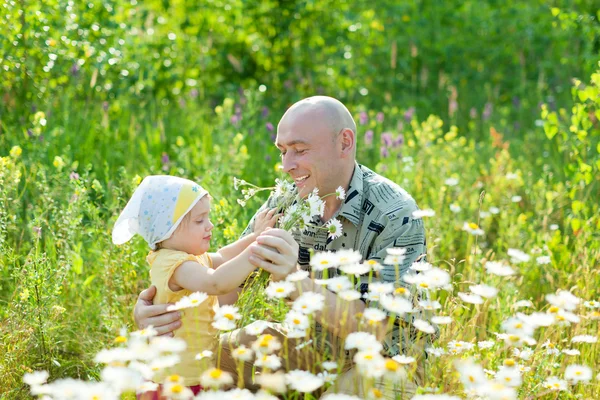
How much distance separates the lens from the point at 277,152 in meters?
5.59

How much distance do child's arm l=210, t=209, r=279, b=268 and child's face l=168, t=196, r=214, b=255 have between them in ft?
0.71

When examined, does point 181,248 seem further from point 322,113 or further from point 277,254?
point 322,113

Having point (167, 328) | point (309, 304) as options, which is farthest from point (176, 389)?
point (167, 328)

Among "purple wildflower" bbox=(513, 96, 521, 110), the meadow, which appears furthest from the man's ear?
"purple wildflower" bbox=(513, 96, 521, 110)

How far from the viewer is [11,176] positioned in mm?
3361

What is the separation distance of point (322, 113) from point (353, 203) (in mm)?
383

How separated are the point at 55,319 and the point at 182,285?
0.83 m

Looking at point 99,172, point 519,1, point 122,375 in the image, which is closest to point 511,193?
point 99,172

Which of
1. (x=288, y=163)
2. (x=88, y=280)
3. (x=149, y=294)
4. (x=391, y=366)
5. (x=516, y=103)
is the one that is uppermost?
(x=288, y=163)

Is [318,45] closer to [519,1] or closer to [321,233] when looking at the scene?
[519,1]

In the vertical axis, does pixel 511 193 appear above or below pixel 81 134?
below

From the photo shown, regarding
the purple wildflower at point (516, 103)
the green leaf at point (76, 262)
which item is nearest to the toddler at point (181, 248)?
the green leaf at point (76, 262)

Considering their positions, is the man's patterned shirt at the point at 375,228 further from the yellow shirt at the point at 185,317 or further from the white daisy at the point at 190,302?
the white daisy at the point at 190,302

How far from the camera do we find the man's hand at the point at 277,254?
2.53 meters
